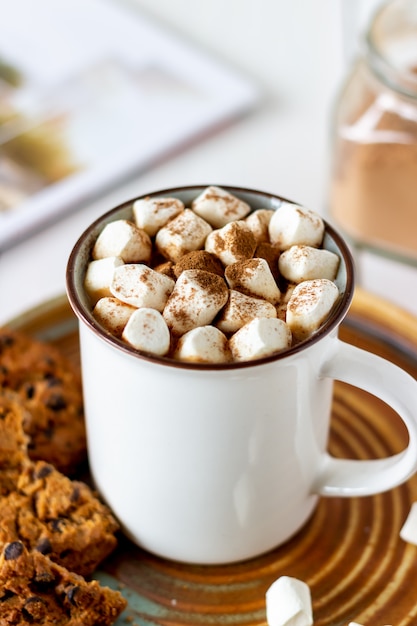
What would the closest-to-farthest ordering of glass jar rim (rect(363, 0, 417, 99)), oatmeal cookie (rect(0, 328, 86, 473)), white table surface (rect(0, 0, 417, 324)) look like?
1. oatmeal cookie (rect(0, 328, 86, 473))
2. glass jar rim (rect(363, 0, 417, 99))
3. white table surface (rect(0, 0, 417, 324))

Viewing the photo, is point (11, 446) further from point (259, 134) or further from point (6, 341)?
point (259, 134)

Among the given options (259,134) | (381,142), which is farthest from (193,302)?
(259,134)

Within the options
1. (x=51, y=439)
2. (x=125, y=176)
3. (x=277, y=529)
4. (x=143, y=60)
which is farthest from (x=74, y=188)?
(x=277, y=529)

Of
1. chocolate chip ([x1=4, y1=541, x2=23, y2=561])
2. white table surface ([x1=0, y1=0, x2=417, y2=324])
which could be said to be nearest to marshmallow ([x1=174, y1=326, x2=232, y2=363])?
chocolate chip ([x1=4, y1=541, x2=23, y2=561])

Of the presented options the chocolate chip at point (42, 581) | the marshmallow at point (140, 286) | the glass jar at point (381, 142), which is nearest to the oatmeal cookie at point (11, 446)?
the chocolate chip at point (42, 581)

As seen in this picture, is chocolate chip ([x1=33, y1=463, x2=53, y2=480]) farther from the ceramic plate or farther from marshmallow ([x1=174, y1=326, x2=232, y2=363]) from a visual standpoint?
marshmallow ([x1=174, y1=326, x2=232, y2=363])

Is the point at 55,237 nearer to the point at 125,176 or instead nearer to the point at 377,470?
the point at 125,176
